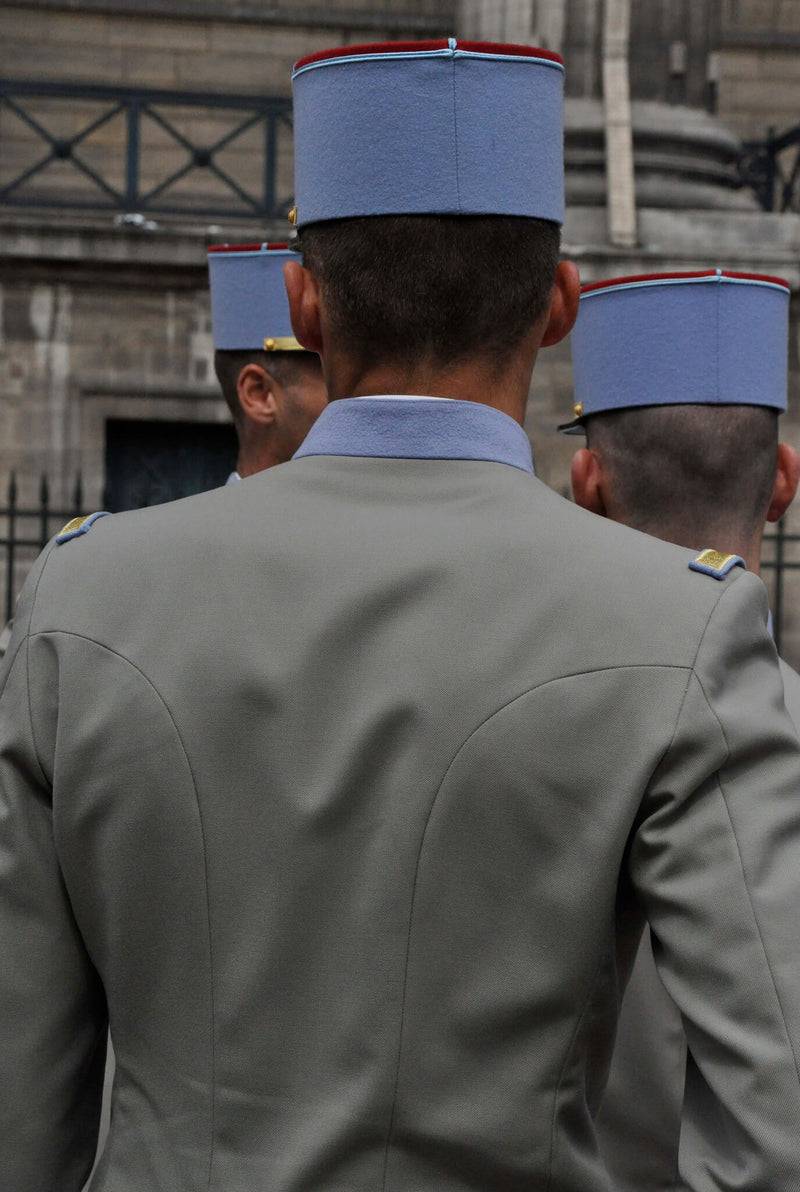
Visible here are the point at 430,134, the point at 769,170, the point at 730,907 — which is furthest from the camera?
the point at 769,170

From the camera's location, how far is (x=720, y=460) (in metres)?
2.45

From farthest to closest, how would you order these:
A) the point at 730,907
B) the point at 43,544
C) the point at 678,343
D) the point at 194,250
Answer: the point at 194,250 < the point at 43,544 < the point at 678,343 < the point at 730,907

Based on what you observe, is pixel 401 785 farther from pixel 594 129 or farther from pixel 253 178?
pixel 253 178

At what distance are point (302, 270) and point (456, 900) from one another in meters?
0.59

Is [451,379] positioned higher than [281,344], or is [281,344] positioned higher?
[281,344]

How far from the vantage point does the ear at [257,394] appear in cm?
350

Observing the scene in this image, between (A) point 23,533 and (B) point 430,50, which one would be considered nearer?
(B) point 430,50

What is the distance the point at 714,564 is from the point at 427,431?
0.28 m

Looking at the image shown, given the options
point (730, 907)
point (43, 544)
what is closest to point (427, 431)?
point (730, 907)

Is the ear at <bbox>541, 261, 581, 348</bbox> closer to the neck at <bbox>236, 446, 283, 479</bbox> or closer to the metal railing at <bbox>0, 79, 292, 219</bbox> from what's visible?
the neck at <bbox>236, 446, 283, 479</bbox>

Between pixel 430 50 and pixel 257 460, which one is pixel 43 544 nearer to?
pixel 257 460

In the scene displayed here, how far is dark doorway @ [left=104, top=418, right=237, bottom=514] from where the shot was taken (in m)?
10.0

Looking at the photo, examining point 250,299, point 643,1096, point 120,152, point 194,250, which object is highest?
point 120,152

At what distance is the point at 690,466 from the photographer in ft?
7.98
